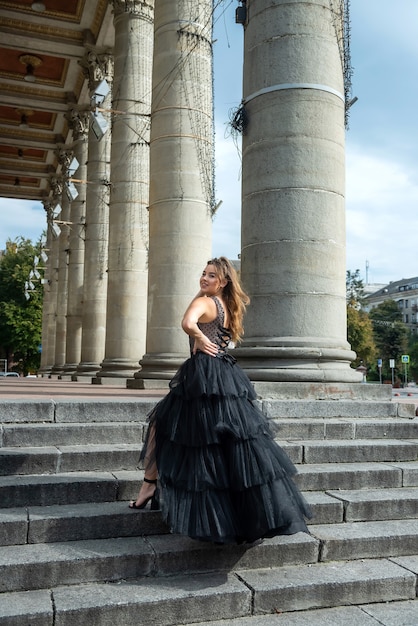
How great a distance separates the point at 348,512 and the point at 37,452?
263cm

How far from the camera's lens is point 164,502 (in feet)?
14.6

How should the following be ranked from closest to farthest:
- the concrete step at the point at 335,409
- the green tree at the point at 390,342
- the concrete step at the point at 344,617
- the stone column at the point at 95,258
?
the concrete step at the point at 344,617, the concrete step at the point at 335,409, the stone column at the point at 95,258, the green tree at the point at 390,342

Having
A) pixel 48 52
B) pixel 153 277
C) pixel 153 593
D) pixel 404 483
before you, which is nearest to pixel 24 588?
pixel 153 593

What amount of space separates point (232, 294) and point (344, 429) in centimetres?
253

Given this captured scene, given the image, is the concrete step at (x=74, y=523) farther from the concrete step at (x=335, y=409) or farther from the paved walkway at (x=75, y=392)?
the paved walkway at (x=75, y=392)

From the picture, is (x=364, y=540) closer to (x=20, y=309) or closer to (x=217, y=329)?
(x=217, y=329)

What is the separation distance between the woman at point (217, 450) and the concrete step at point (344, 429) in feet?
6.47

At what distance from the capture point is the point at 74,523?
4.61 m

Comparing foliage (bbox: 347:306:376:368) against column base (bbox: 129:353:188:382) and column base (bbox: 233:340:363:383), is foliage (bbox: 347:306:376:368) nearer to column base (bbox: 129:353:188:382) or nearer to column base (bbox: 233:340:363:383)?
column base (bbox: 129:353:188:382)

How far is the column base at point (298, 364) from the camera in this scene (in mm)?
7625

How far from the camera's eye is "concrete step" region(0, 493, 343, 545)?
177 inches

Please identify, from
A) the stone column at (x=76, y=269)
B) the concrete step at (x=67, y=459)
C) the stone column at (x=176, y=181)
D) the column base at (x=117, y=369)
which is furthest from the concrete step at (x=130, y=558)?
the stone column at (x=76, y=269)

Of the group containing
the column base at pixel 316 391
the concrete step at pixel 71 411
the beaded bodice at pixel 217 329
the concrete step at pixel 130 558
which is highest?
the beaded bodice at pixel 217 329

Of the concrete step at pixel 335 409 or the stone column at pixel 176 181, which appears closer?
the concrete step at pixel 335 409
